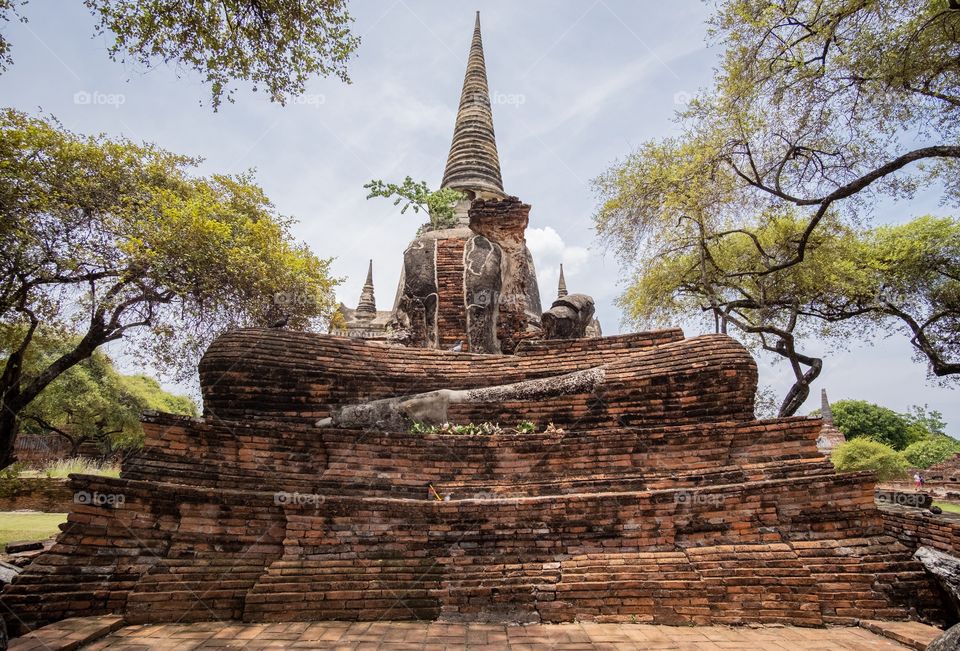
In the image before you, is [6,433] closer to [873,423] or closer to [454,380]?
[454,380]

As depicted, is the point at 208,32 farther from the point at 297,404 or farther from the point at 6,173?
the point at 6,173

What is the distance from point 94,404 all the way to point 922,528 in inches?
981

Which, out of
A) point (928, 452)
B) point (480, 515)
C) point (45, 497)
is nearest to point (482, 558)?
point (480, 515)

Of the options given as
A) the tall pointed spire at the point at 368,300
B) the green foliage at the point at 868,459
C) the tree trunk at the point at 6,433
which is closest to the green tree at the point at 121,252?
the tree trunk at the point at 6,433

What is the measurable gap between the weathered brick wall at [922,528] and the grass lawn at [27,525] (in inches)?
419

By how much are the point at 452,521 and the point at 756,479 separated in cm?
300

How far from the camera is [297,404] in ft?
21.4

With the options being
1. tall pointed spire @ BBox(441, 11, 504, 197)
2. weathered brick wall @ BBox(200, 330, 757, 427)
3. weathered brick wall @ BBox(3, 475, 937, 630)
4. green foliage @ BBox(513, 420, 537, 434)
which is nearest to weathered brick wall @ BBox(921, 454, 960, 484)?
tall pointed spire @ BBox(441, 11, 504, 197)

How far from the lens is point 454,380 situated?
7.14 meters

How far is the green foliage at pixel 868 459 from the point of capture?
18.2 meters

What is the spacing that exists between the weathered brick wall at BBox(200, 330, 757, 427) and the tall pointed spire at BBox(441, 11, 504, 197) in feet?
30.4

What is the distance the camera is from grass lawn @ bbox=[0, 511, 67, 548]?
30.0 ft

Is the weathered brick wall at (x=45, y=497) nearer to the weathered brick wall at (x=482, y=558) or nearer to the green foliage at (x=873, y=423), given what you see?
the weathered brick wall at (x=482, y=558)

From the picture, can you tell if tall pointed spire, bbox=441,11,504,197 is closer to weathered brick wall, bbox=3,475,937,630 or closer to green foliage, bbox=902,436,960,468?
weathered brick wall, bbox=3,475,937,630
